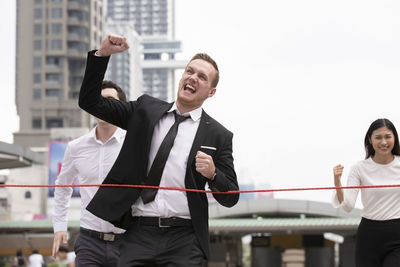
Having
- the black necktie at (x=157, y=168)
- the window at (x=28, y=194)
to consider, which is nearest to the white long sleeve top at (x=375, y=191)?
the black necktie at (x=157, y=168)

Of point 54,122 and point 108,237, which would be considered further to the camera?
point 54,122

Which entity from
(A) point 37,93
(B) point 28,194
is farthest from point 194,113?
(A) point 37,93

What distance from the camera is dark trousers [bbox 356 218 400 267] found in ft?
17.1

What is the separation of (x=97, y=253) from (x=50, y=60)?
8678 cm

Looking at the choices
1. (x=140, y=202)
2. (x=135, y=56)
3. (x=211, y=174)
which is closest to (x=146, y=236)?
(x=140, y=202)

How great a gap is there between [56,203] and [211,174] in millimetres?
2431

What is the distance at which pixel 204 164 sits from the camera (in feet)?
12.7

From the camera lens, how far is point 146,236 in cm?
402

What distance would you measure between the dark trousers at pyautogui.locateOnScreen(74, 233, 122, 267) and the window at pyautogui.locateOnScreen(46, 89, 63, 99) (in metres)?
84.9

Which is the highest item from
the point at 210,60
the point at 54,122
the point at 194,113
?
the point at 210,60

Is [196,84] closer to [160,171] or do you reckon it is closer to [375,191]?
[160,171]

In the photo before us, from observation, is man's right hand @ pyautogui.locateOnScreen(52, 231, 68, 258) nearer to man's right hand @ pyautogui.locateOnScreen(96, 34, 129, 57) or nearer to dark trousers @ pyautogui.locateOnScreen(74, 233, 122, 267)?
dark trousers @ pyautogui.locateOnScreen(74, 233, 122, 267)

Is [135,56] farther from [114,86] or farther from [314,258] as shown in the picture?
[114,86]

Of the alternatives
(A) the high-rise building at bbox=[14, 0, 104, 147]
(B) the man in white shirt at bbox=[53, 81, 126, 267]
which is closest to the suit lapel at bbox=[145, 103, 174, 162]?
(B) the man in white shirt at bbox=[53, 81, 126, 267]
